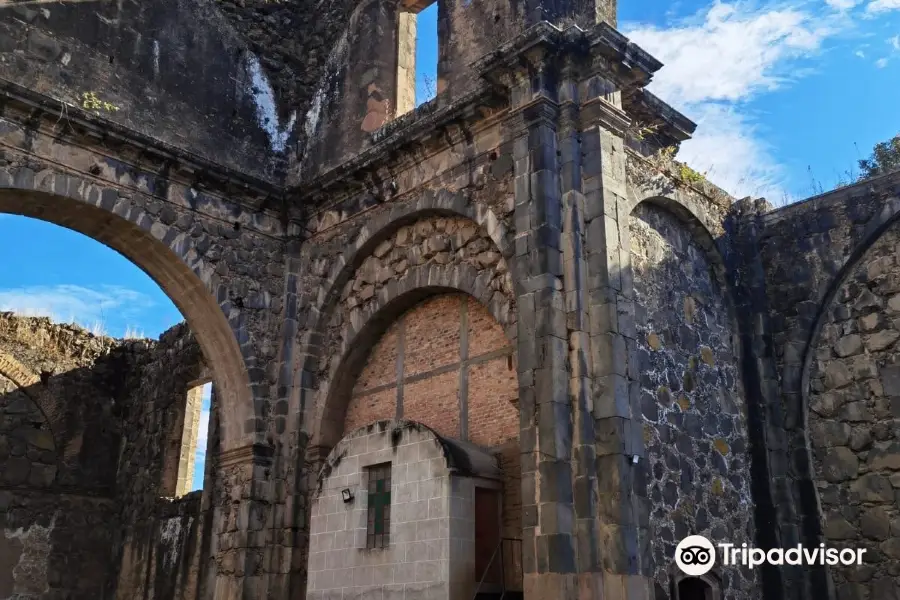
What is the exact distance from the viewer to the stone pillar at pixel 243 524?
9.44 metres

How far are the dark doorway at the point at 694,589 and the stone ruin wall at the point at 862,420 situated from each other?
1543mm

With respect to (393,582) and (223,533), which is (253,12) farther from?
(393,582)

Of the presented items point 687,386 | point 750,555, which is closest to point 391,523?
point 687,386

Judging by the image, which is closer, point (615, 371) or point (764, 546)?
point (615, 371)

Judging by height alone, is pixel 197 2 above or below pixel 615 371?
above

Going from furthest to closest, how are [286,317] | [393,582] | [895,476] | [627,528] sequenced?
[286,317] → [895,476] → [393,582] → [627,528]

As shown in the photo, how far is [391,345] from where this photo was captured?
32.7 ft

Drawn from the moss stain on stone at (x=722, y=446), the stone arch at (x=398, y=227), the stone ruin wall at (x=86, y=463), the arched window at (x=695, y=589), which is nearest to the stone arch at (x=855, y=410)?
the moss stain on stone at (x=722, y=446)

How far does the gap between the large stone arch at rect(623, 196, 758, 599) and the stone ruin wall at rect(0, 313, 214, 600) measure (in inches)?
305

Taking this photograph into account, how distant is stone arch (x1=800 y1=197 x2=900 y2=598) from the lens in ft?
27.4

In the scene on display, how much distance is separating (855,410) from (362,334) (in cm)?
533

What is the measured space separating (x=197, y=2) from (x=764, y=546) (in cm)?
916

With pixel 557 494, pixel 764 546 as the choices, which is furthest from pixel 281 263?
pixel 764 546

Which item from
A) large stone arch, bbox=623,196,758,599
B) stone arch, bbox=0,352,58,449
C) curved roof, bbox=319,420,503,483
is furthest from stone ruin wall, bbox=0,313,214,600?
large stone arch, bbox=623,196,758,599
